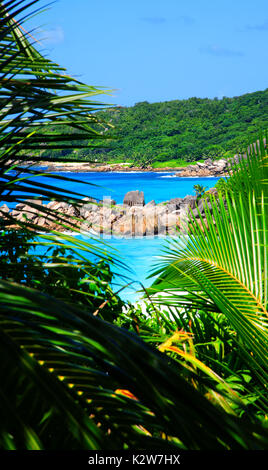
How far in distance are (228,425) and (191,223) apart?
1.94 m

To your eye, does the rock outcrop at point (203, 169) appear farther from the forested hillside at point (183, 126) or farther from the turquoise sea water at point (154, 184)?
the forested hillside at point (183, 126)

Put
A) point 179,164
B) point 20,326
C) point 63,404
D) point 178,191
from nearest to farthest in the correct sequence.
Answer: point 63,404 → point 20,326 → point 178,191 → point 179,164

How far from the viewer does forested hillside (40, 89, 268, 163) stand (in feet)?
139

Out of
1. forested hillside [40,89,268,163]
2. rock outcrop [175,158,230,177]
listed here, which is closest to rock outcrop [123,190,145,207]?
rock outcrop [175,158,230,177]

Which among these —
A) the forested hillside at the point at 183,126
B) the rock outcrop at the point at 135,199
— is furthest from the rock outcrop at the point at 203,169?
the rock outcrop at the point at 135,199

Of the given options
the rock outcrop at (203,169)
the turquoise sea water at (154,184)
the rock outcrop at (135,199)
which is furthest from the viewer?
the rock outcrop at (203,169)

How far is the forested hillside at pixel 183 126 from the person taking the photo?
42.3 metres

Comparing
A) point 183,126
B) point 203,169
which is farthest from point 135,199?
point 183,126

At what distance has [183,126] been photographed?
152ft

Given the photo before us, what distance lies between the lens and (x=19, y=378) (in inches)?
21.0

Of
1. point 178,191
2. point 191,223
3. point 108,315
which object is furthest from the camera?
point 178,191

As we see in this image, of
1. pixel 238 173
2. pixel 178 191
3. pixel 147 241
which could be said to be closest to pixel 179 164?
pixel 178 191

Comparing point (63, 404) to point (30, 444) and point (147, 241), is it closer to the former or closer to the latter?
point (30, 444)

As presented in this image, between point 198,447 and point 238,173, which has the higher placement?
point 238,173
